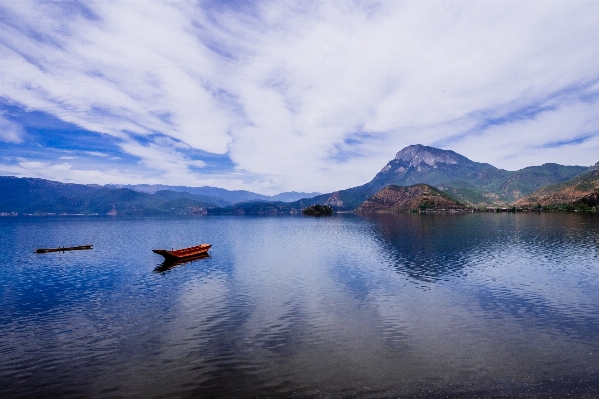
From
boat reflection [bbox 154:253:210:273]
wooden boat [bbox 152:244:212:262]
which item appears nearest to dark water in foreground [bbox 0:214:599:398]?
boat reflection [bbox 154:253:210:273]

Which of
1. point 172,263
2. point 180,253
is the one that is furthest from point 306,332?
point 180,253

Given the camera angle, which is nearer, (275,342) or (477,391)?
(477,391)

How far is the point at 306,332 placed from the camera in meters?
33.4

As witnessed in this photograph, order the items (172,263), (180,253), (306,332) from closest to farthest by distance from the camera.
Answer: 1. (306,332)
2. (172,263)
3. (180,253)

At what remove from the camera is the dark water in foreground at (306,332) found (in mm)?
23375

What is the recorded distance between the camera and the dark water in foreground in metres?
23.4

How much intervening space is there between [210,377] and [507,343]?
26.3 metres

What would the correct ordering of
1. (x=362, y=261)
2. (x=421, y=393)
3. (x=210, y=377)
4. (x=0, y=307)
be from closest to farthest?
(x=421, y=393), (x=210, y=377), (x=0, y=307), (x=362, y=261)

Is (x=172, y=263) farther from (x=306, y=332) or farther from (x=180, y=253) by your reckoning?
(x=306, y=332)

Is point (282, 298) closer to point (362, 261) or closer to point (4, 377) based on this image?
point (4, 377)

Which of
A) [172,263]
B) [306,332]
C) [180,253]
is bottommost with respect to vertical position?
[306,332]

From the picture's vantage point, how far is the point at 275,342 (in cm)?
3097

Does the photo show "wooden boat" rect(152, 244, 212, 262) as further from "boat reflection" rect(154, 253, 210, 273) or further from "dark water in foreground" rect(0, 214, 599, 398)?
"dark water in foreground" rect(0, 214, 599, 398)

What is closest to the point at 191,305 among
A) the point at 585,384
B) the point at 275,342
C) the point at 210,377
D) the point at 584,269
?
the point at 275,342
